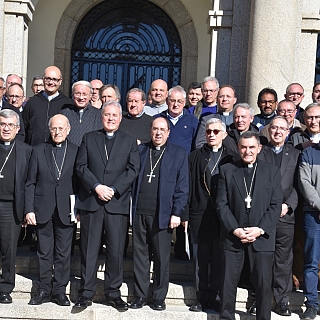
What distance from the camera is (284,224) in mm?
7047

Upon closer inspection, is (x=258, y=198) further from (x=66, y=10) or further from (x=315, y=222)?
(x=66, y=10)

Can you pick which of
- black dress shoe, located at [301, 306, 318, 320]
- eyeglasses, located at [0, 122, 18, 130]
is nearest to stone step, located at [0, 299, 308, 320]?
black dress shoe, located at [301, 306, 318, 320]

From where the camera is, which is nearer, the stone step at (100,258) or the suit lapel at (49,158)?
the suit lapel at (49,158)

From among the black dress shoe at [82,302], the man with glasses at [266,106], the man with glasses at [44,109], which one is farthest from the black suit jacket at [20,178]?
the man with glasses at [266,106]

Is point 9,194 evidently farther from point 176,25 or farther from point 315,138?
point 176,25

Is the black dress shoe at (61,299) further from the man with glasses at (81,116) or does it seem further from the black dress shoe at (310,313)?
the black dress shoe at (310,313)

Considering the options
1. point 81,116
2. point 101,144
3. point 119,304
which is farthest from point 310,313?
point 81,116

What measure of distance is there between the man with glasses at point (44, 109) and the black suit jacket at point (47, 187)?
89 centimetres

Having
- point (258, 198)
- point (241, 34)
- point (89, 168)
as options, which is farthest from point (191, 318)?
point (241, 34)

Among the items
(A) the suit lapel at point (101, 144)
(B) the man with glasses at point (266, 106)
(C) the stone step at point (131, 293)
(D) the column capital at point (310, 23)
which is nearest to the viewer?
(A) the suit lapel at point (101, 144)

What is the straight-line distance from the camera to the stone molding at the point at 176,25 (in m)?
11.8

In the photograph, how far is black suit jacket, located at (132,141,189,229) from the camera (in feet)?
22.9

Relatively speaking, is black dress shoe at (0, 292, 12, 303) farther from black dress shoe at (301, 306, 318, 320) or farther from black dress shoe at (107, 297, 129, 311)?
black dress shoe at (301, 306, 318, 320)

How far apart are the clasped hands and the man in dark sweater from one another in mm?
1744
